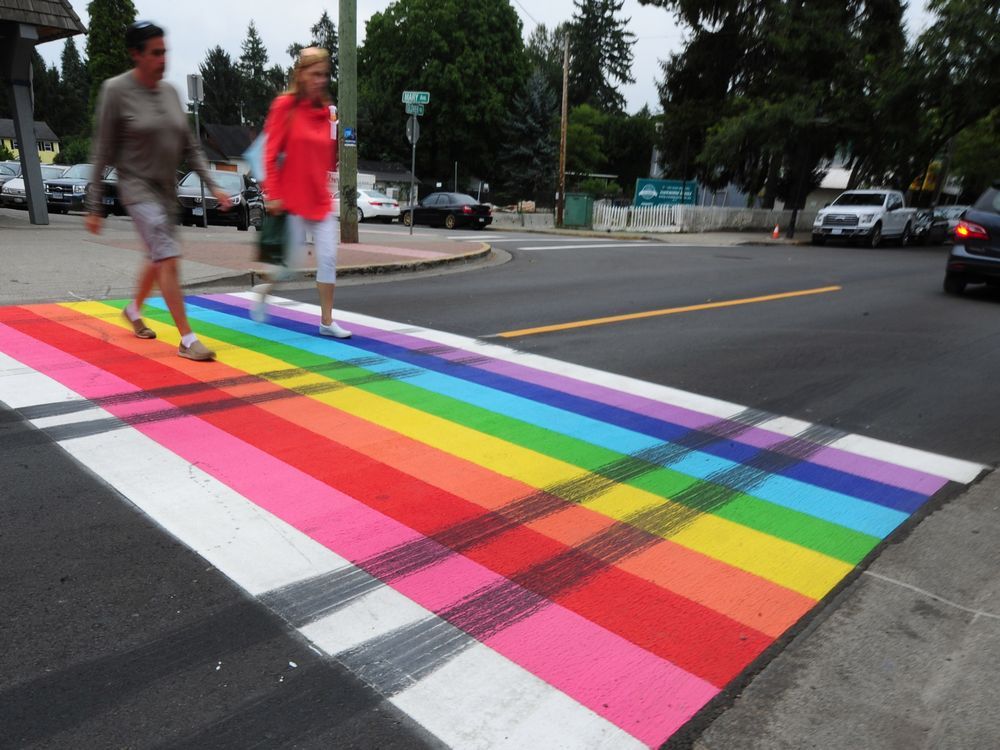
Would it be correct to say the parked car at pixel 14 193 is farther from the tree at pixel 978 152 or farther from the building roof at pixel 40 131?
the building roof at pixel 40 131

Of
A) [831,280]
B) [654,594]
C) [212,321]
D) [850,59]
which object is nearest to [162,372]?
[212,321]

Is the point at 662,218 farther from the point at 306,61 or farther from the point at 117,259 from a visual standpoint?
the point at 306,61

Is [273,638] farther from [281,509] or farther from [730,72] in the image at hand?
[730,72]

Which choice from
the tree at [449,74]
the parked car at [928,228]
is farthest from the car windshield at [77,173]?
the tree at [449,74]

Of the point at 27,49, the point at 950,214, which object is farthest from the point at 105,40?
the point at 950,214

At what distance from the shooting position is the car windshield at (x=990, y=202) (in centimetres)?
1011

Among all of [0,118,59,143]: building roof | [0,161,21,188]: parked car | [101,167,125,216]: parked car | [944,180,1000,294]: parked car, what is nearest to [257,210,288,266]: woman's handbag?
[944,180,1000,294]: parked car

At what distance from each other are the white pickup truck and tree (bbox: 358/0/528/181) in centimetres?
3460

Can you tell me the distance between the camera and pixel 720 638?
8.02 ft

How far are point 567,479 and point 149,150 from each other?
136 inches

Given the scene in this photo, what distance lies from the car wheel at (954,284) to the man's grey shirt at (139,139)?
10228mm

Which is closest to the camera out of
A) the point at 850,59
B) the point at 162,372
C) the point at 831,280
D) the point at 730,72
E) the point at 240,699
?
the point at 240,699

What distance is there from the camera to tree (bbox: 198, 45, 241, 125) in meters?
96.8

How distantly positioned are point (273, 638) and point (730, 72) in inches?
1359
